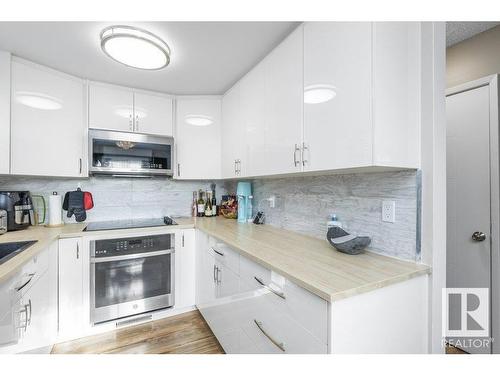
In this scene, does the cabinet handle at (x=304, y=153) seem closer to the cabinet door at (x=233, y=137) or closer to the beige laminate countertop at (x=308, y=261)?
the beige laminate countertop at (x=308, y=261)

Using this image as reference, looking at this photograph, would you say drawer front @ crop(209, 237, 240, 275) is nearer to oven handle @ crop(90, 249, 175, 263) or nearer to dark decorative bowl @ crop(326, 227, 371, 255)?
oven handle @ crop(90, 249, 175, 263)

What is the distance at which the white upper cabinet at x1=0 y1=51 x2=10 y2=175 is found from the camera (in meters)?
1.54

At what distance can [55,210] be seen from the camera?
6.50 feet

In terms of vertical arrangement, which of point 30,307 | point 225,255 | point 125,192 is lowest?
point 30,307

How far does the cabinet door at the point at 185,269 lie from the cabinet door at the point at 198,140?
636mm

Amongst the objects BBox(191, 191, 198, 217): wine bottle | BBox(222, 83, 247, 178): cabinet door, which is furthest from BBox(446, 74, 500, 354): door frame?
BBox(191, 191, 198, 217): wine bottle

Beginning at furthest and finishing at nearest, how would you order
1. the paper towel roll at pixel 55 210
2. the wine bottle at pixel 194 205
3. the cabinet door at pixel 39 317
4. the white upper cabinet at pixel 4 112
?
1. the wine bottle at pixel 194 205
2. the paper towel roll at pixel 55 210
3. the white upper cabinet at pixel 4 112
4. the cabinet door at pixel 39 317

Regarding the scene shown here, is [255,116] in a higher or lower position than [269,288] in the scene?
higher

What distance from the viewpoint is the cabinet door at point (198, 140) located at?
236cm

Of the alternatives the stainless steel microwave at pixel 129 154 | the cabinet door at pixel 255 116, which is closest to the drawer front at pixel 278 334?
the cabinet door at pixel 255 116

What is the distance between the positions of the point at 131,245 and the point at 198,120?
134 cm

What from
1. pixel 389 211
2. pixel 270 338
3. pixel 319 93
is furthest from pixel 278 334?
pixel 319 93

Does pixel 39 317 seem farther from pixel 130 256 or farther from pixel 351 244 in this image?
pixel 351 244
